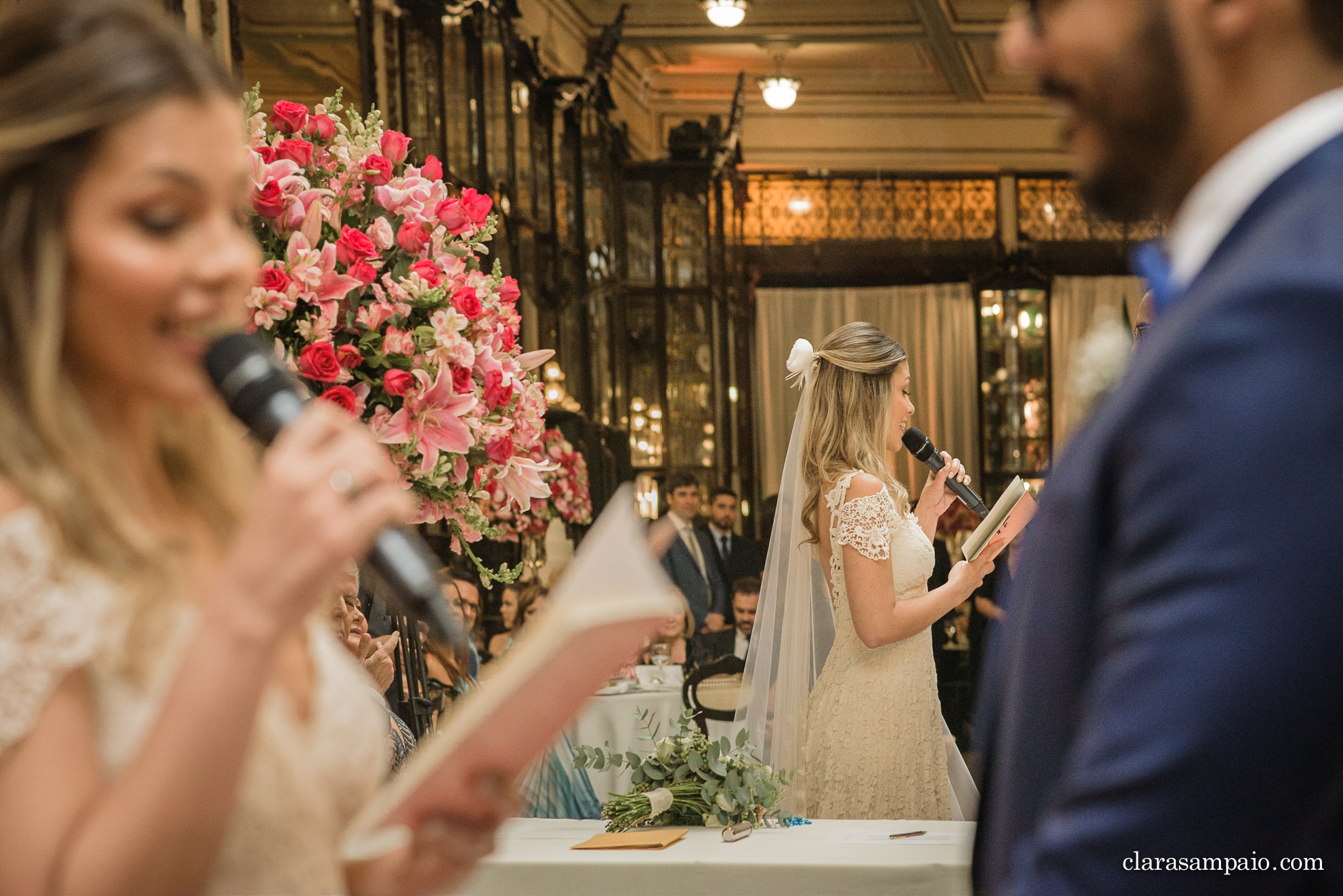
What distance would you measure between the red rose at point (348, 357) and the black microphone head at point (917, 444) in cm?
226

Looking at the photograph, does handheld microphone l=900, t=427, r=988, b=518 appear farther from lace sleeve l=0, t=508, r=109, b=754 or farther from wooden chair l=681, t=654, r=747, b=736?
lace sleeve l=0, t=508, r=109, b=754

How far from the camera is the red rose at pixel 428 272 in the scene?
78.7 inches

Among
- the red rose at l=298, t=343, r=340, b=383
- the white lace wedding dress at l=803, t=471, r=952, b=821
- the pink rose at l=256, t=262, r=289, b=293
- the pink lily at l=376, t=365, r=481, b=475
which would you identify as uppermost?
the pink rose at l=256, t=262, r=289, b=293

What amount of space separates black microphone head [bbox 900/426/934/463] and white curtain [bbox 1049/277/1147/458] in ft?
26.4

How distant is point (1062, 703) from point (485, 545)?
5720 millimetres

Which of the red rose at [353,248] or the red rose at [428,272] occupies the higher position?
the red rose at [353,248]

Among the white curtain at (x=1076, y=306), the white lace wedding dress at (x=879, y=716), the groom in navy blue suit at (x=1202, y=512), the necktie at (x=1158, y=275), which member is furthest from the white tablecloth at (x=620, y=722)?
the white curtain at (x=1076, y=306)

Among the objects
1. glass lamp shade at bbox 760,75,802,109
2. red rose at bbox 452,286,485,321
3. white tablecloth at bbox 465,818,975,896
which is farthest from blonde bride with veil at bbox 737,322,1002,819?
glass lamp shade at bbox 760,75,802,109

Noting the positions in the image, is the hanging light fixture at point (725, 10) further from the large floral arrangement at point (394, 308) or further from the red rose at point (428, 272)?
the red rose at point (428, 272)

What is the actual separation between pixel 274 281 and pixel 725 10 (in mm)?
7438

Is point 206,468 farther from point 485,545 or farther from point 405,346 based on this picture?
point 485,545

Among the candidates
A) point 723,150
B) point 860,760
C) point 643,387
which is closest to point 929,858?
point 860,760

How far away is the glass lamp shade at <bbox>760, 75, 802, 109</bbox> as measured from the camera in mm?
10422

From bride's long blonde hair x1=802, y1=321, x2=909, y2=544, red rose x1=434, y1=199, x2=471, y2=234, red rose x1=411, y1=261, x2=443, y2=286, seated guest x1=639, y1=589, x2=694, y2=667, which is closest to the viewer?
red rose x1=411, y1=261, x2=443, y2=286
